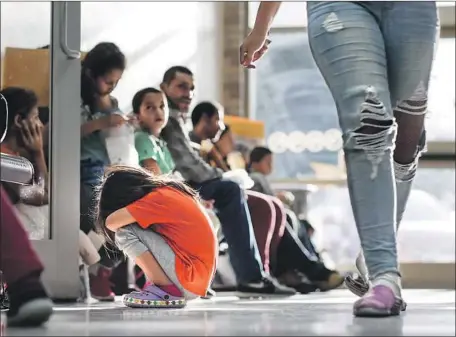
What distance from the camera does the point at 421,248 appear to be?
17.3 ft

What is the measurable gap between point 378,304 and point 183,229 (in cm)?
82

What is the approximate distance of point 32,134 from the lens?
2723 mm

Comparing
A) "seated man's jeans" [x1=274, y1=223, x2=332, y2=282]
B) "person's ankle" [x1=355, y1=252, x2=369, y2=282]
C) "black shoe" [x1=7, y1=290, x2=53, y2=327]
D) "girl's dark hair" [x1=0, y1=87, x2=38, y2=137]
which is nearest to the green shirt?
"girl's dark hair" [x1=0, y1=87, x2=38, y2=137]

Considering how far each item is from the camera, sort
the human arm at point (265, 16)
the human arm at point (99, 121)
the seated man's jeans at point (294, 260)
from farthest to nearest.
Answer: the seated man's jeans at point (294, 260) < the human arm at point (99, 121) < the human arm at point (265, 16)

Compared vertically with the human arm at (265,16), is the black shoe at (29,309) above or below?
below

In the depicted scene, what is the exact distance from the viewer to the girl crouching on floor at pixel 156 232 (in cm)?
238

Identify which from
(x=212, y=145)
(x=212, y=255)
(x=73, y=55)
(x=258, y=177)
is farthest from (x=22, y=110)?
(x=258, y=177)

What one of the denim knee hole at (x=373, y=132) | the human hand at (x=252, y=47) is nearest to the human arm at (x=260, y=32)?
the human hand at (x=252, y=47)

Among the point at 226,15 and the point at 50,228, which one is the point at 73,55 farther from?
the point at 226,15

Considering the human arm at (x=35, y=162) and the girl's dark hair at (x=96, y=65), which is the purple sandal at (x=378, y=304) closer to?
the human arm at (x=35, y=162)

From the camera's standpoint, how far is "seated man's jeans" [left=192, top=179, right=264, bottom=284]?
3.30m

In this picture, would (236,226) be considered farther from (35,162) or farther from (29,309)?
(29,309)

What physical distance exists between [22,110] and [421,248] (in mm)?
3060

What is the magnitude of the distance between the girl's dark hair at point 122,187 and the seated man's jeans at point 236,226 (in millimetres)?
894
